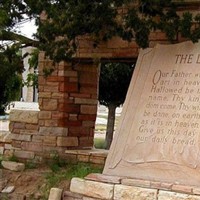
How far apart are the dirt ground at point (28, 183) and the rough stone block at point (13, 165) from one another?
67 millimetres

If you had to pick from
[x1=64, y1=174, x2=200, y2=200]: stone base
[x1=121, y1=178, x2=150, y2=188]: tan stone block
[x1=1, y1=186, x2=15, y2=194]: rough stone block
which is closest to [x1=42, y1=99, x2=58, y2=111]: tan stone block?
[x1=1, y1=186, x2=15, y2=194]: rough stone block

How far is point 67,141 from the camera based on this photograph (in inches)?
332

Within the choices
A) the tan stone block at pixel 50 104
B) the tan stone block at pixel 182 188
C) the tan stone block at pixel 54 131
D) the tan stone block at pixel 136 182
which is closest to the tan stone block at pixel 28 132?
the tan stone block at pixel 54 131

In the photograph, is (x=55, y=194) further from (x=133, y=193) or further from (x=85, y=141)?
(x=85, y=141)

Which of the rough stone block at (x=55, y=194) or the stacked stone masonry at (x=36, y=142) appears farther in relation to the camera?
the stacked stone masonry at (x=36, y=142)

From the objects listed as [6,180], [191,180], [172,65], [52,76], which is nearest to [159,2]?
[172,65]

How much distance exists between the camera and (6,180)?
7.72 m

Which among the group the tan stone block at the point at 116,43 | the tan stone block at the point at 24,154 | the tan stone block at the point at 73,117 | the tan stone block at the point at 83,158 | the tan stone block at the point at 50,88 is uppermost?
the tan stone block at the point at 116,43

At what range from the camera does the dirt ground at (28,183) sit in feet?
23.5

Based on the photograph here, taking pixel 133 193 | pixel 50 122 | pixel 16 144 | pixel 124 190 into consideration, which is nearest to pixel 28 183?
pixel 50 122

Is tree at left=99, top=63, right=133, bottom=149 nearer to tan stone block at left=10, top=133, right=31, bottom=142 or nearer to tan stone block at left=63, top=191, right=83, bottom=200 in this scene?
tan stone block at left=10, top=133, right=31, bottom=142

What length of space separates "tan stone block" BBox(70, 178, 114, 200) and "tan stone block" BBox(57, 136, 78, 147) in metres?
1.73

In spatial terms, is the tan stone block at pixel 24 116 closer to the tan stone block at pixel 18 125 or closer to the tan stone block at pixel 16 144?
the tan stone block at pixel 18 125

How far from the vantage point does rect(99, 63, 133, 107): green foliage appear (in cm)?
1112
